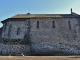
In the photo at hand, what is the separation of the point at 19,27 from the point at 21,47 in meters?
7.05

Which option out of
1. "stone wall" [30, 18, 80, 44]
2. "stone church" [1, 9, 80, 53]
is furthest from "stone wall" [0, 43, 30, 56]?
"stone wall" [30, 18, 80, 44]

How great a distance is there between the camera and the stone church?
1038 inches

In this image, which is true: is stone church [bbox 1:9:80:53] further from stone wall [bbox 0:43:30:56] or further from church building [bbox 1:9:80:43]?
stone wall [bbox 0:43:30:56]

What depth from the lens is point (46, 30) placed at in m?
27.5

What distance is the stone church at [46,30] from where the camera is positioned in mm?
26359

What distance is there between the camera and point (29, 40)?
87.1 feet

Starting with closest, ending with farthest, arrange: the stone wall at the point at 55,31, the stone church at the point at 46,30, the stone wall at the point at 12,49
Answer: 1. the stone wall at the point at 12,49
2. the stone church at the point at 46,30
3. the stone wall at the point at 55,31

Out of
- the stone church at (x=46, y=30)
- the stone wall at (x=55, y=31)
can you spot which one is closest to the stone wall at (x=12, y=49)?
the stone church at (x=46, y=30)

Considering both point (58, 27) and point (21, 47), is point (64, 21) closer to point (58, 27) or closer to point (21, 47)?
point (58, 27)

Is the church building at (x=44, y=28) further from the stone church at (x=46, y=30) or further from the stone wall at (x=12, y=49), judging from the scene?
the stone wall at (x=12, y=49)

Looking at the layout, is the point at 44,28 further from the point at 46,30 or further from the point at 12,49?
the point at 12,49

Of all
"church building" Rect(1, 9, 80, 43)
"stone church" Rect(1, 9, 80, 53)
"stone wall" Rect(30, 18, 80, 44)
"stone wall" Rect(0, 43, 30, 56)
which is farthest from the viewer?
"church building" Rect(1, 9, 80, 43)

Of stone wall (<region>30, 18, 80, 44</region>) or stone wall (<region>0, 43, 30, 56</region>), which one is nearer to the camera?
stone wall (<region>0, 43, 30, 56</region>)

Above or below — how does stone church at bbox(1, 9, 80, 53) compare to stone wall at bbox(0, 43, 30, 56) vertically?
above
